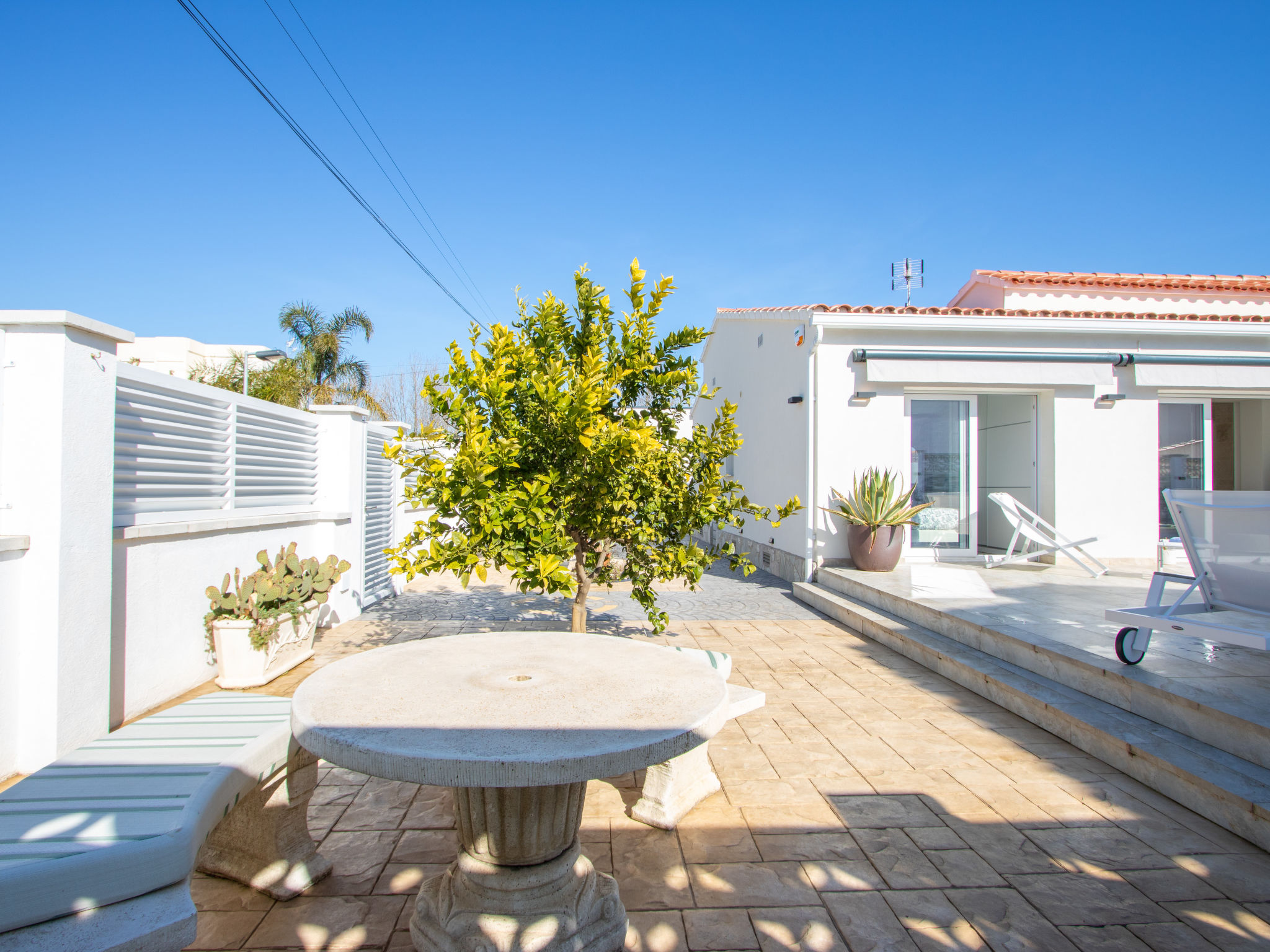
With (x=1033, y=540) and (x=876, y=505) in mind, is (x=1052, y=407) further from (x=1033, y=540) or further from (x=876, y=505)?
(x=876, y=505)

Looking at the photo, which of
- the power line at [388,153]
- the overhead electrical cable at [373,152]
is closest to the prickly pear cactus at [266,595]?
the overhead electrical cable at [373,152]

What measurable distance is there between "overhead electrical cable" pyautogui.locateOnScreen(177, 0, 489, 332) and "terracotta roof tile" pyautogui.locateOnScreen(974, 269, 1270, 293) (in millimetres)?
9883

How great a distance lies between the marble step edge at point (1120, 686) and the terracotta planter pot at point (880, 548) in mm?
2005

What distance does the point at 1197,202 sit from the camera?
564 inches

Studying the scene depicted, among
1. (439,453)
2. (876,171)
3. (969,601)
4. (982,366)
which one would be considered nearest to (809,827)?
(439,453)

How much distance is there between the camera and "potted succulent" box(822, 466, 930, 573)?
7832 mm

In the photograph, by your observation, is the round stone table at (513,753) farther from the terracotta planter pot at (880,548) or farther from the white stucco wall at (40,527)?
the terracotta planter pot at (880,548)

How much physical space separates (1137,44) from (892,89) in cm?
336

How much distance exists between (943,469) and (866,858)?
24.7 ft

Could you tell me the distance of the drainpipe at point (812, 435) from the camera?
27.9 ft

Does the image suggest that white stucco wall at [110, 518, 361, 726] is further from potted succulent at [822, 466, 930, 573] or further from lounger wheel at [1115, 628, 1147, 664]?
potted succulent at [822, 466, 930, 573]

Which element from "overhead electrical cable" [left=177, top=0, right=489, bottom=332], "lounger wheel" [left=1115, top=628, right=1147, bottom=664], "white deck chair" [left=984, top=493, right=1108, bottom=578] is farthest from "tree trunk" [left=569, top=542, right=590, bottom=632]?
"white deck chair" [left=984, top=493, right=1108, bottom=578]

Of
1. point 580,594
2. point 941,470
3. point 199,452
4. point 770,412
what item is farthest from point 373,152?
point 941,470

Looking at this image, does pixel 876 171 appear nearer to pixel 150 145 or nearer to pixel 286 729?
pixel 150 145
